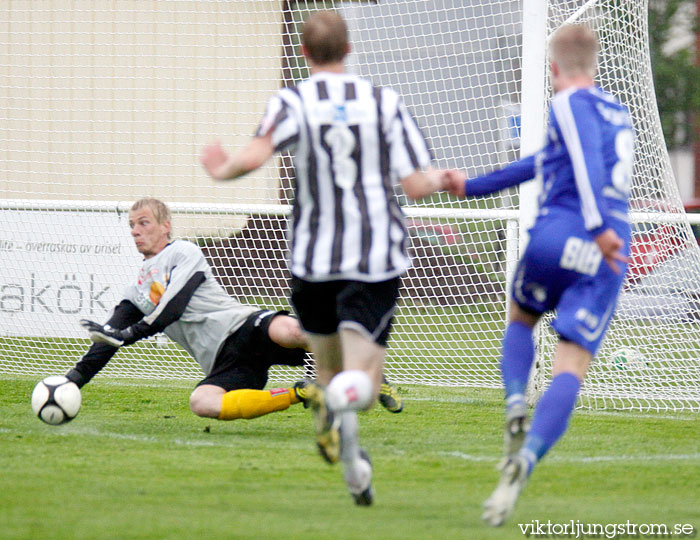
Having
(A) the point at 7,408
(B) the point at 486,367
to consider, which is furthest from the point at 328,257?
(B) the point at 486,367

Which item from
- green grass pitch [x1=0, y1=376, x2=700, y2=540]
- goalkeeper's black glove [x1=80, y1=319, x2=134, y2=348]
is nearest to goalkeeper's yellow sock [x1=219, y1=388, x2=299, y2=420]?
green grass pitch [x1=0, y1=376, x2=700, y2=540]

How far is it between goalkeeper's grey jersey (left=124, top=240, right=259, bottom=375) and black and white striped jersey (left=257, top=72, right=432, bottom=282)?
6.67 ft

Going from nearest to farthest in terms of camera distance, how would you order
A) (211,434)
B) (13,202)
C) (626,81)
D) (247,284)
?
(211,434), (626,81), (13,202), (247,284)

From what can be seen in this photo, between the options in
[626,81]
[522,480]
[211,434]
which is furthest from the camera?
[626,81]

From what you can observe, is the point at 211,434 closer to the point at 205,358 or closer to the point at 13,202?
the point at 205,358

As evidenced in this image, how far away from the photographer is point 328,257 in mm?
3363

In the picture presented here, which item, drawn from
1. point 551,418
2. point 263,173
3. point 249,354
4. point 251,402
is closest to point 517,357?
point 551,418

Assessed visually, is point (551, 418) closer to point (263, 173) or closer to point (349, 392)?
point (349, 392)

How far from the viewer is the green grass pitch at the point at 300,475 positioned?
310cm

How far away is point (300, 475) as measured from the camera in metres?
4.10

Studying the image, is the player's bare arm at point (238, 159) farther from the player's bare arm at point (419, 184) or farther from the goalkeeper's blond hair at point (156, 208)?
the goalkeeper's blond hair at point (156, 208)

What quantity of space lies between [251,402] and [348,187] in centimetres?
210

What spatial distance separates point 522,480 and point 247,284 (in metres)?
5.56

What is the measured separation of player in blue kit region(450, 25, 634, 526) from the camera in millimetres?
3281
